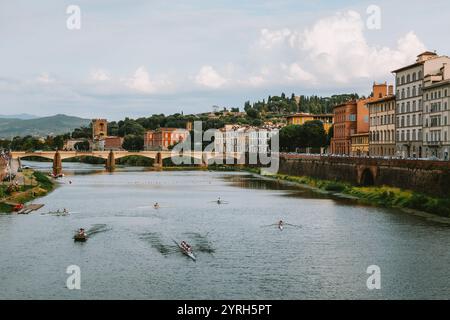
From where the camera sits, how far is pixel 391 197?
61.4m

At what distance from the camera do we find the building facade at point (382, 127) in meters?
84.1

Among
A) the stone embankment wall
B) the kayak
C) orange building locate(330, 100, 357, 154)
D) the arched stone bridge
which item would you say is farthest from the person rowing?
the arched stone bridge

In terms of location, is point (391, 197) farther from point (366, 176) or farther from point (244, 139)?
point (244, 139)

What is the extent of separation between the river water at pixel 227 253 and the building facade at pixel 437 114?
14498mm

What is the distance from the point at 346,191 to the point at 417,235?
3221 centimetres

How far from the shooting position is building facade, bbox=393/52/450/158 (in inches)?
2857

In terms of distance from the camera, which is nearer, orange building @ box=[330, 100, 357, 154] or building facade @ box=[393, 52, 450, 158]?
building facade @ box=[393, 52, 450, 158]

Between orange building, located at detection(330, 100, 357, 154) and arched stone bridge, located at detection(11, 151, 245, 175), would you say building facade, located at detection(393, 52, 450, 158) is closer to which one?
orange building, located at detection(330, 100, 357, 154)

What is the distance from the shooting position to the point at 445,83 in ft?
218

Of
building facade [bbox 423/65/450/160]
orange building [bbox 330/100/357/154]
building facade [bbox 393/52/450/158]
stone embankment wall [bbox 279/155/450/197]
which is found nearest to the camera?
stone embankment wall [bbox 279/155/450/197]

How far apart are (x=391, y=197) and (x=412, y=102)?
19.4m

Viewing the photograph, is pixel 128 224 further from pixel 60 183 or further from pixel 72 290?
pixel 60 183

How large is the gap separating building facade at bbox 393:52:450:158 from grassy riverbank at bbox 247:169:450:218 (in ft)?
27.6

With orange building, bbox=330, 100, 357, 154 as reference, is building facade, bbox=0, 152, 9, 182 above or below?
below
